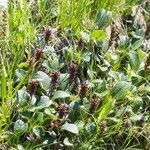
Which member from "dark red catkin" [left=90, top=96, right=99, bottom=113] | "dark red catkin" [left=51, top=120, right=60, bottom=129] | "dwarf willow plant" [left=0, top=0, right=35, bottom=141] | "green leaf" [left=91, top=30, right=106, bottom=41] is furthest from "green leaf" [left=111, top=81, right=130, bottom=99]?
"dwarf willow plant" [left=0, top=0, right=35, bottom=141]

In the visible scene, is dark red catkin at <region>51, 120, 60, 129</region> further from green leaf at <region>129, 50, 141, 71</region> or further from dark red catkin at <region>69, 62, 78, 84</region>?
green leaf at <region>129, 50, 141, 71</region>

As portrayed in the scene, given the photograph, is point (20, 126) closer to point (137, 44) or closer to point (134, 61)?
point (134, 61)

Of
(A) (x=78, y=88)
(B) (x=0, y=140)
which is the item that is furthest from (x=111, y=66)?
(B) (x=0, y=140)

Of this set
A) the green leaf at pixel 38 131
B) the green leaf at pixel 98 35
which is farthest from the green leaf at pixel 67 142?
the green leaf at pixel 98 35

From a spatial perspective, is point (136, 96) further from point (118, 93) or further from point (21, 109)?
point (21, 109)

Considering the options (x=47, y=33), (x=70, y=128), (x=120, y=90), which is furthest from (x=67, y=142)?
(x=47, y=33)

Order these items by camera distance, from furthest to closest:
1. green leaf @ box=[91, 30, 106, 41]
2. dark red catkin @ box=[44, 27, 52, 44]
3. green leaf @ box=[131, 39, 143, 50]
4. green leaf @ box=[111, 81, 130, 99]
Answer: green leaf @ box=[131, 39, 143, 50] → green leaf @ box=[91, 30, 106, 41] → green leaf @ box=[111, 81, 130, 99] → dark red catkin @ box=[44, 27, 52, 44]

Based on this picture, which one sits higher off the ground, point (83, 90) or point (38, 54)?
point (38, 54)
